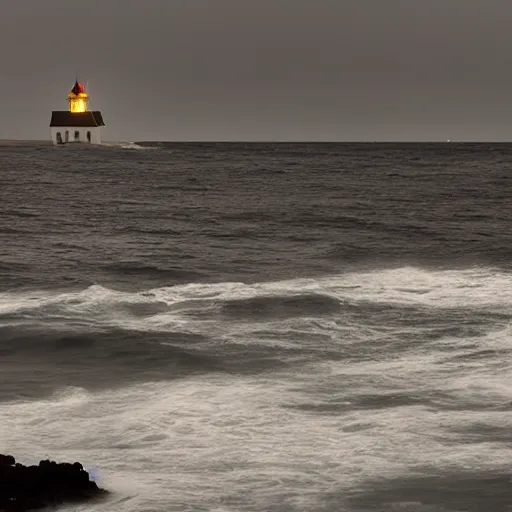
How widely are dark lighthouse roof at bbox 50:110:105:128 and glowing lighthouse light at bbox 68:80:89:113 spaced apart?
217cm

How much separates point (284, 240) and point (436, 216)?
13.6 meters

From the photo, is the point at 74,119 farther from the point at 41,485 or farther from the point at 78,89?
the point at 41,485

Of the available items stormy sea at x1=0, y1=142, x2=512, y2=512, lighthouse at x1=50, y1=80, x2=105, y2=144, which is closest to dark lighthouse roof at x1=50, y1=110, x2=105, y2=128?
lighthouse at x1=50, y1=80, x2=105, y2=144

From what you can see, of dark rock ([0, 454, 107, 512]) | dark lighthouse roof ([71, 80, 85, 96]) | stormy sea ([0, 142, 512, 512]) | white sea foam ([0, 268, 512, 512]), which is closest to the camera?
dark rock ([0, 454, 107, 512])

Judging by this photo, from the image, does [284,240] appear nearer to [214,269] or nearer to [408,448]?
[214,269]

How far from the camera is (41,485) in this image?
35.6 ft

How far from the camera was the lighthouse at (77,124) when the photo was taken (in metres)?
167

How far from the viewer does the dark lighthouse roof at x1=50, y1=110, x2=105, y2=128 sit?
170125mm

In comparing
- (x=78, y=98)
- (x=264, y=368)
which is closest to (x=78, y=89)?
(x=78, y=98)

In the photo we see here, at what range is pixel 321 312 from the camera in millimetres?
22312

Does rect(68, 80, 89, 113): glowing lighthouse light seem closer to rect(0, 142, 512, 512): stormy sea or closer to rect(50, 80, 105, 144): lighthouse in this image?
rect(50, 80, 105, 144): lighthouse

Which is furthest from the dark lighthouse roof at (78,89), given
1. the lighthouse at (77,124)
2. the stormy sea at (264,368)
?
the stormy sea at (264,368)

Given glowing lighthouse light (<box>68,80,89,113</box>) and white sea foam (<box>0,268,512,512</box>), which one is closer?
white sea foam (<box>0,268,512,512</box>)

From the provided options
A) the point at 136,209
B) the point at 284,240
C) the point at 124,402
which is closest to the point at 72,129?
the point at 136,209
